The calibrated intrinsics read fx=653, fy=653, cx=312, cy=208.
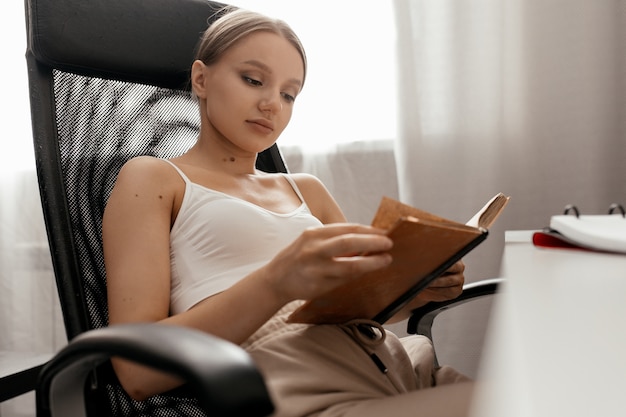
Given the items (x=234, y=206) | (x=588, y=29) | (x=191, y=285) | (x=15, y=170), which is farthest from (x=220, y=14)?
(x=15, y=170)

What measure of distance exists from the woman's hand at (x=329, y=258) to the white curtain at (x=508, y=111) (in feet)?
3.54

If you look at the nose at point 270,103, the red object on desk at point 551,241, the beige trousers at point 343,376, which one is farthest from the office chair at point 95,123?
the red object on desk at point 551,241

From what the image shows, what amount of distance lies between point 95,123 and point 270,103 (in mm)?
274

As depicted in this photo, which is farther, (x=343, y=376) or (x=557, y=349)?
(x=343, y=376)

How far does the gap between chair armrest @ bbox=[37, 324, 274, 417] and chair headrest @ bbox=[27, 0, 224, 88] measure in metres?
0.61

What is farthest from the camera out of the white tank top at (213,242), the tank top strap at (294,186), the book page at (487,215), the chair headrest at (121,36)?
the tank top strap at (294,186)

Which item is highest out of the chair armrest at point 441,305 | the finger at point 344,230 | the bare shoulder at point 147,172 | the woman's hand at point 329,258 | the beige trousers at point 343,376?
the bare shoulder at point 147,172

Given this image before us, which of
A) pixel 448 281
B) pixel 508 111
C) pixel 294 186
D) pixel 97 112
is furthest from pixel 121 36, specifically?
pixel 508 111

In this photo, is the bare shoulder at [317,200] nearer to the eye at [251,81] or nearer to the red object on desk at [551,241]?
the eye at [251,81]

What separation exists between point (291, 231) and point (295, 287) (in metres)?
0.33

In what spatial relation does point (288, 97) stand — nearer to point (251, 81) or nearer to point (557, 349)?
point (251, 81)

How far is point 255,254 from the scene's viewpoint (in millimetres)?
884

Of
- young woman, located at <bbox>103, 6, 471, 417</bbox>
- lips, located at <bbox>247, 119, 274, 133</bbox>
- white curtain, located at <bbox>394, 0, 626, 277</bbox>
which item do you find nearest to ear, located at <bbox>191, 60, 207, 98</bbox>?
young woman, located at <bbox>103, 6, 471, 417</bbox>

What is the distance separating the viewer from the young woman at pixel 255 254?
628 millimetres
